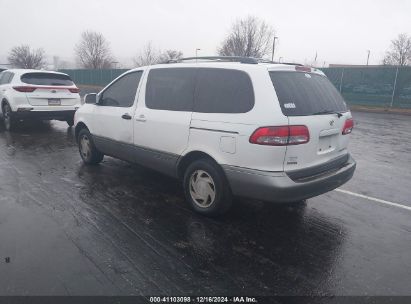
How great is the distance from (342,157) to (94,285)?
3320mm

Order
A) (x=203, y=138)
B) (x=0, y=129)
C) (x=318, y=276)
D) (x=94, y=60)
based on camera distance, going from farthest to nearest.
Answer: (x=94, y=60) → (x=0, y=129) → (x=203, y=138) → (x=318, y=276)

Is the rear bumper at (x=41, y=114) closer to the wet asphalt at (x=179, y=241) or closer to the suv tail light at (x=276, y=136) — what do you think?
the wet asphalt at (x=179, y=241)

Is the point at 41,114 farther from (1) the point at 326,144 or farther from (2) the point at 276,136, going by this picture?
(1) the point at 326,144

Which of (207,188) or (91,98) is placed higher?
(91,98)

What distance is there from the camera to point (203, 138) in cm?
394

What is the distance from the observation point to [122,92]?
534cm

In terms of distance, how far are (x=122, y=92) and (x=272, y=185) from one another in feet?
10.0

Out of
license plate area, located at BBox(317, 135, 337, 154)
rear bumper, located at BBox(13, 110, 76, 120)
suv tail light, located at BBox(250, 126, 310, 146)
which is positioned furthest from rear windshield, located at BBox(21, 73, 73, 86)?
license plate area, located at BBox(317, 135, 337, 154)

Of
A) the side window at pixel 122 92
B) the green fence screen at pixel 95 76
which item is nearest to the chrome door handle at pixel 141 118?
the side window at pixel 122 92

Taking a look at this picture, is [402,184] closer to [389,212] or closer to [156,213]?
[389,212]

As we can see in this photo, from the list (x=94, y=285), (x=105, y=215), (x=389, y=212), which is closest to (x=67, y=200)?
(x=105, y=215)

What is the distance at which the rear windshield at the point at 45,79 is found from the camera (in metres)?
9.20

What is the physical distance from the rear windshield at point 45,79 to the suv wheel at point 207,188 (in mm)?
6889

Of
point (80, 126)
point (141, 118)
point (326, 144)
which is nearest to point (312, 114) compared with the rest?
point (326, 144)
